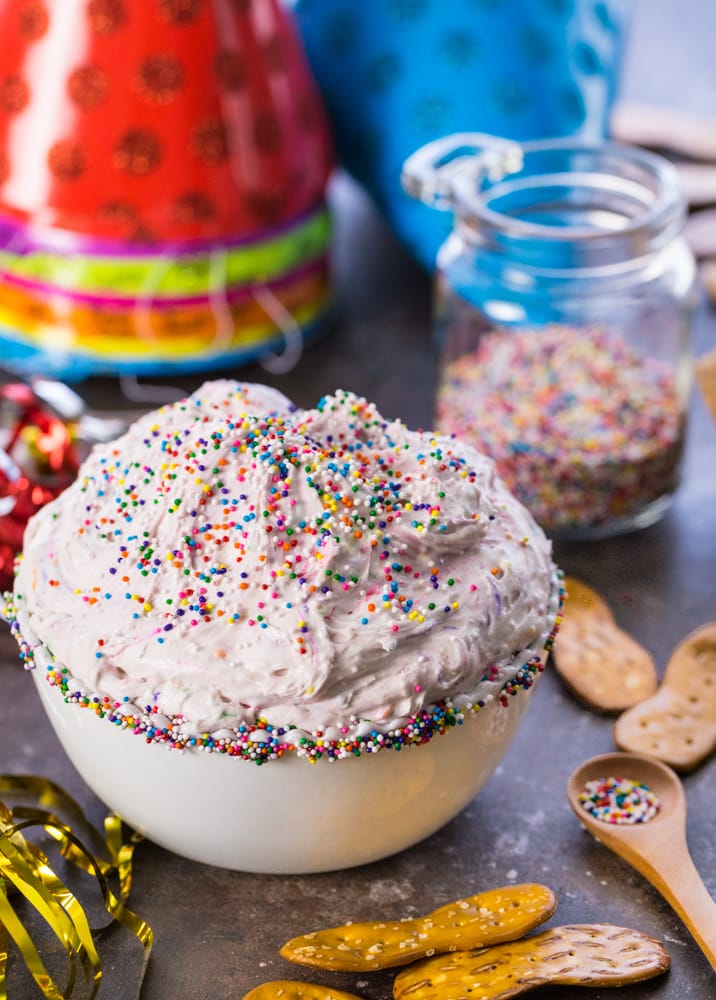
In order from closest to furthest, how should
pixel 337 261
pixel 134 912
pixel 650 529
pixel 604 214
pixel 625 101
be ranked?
pixel 134 912, pixel 650 529, pixel 604 214, pixel 337 261, pixel 625 101

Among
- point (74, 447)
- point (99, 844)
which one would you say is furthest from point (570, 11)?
point (99, 844)

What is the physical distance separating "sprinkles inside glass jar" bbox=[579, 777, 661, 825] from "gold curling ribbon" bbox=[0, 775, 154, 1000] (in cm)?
34

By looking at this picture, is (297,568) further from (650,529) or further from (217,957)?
(650,529)

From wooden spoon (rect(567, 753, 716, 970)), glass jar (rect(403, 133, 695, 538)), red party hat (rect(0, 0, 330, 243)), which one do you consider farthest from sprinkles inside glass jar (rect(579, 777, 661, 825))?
red party hat (rect(0, 0, 330, 243))

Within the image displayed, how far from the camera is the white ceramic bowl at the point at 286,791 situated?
0.85m

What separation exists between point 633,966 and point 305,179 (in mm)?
967

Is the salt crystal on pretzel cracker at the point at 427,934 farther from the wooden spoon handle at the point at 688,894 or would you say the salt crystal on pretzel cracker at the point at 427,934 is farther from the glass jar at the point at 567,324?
the glass jar at the point at 567,324

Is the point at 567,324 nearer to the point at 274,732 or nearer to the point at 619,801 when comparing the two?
the point at 619,801

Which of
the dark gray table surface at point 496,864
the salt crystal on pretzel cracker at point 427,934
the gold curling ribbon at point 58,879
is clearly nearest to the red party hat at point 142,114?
the dark gray table surface at point 496,864

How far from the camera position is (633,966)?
87cm

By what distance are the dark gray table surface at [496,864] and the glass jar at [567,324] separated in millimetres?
76

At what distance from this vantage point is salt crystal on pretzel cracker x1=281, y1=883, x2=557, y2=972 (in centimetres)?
87

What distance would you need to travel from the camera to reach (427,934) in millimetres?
890

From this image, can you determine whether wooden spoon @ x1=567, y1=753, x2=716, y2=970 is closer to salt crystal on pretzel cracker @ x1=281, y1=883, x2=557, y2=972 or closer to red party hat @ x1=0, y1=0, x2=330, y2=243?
salt crystal on pretzel cracker @ x1=281, y1=883, x2=557, y2=972
